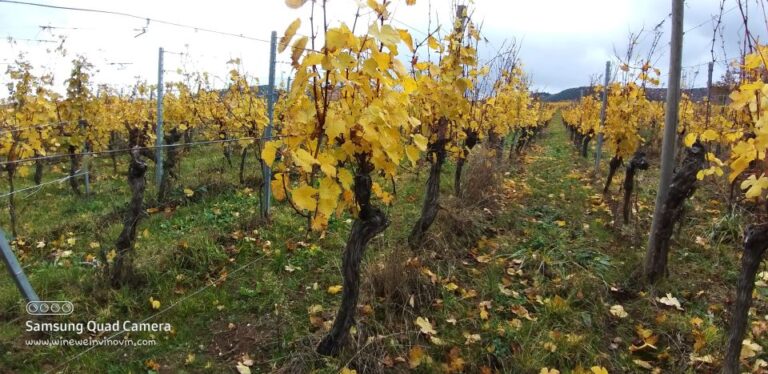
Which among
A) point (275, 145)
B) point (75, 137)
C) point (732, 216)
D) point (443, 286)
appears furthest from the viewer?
point (75, 137)

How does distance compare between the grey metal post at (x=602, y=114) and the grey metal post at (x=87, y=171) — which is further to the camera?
the grey metal post at (x=602, y=114)

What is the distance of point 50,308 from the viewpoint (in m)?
3.26

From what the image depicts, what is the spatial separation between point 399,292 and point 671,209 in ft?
7.61

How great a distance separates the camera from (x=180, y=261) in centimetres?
409

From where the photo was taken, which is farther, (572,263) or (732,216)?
(732,216)

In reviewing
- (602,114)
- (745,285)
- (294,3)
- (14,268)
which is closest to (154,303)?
(14,268)

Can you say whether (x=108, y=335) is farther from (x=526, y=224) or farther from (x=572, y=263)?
(x=526, y=224)

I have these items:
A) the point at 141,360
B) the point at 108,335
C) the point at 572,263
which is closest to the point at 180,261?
the point at 108,335

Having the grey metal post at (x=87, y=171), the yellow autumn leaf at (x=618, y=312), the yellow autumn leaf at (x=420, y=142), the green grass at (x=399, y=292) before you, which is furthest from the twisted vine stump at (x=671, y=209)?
the grey metal post at (x=87, y=171)

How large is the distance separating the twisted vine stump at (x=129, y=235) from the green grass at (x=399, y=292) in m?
0.13

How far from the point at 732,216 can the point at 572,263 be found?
234 centimetres

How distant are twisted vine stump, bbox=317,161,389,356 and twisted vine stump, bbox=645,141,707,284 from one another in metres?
2.49

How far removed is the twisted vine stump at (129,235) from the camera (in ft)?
11.9

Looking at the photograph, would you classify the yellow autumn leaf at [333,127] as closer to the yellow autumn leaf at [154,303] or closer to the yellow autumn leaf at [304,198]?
the yellow autumn leaf at [304,198]
